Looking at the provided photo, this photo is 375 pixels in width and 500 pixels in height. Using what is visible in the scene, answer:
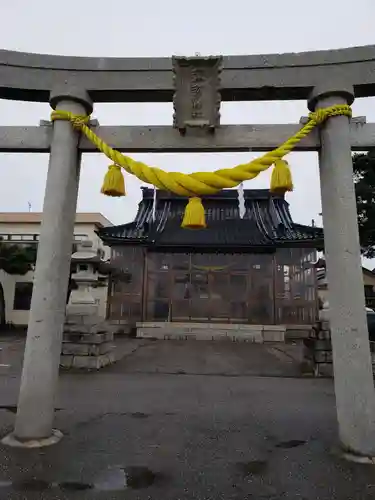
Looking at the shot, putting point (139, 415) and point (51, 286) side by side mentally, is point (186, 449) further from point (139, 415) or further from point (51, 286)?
point (51, 286)

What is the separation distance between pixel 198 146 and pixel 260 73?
1.09 metres

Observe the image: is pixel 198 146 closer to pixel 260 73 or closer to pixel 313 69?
pixel 260 73

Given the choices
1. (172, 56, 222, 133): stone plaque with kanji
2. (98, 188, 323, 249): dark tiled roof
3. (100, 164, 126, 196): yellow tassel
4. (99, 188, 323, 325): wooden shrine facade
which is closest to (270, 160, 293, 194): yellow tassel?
(172, 56, 222, 133): stone plaque with kanji

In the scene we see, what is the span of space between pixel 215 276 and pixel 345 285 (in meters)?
15.8

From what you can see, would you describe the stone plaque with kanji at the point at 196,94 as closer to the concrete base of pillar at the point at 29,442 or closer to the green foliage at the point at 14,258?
the concrete base of pillar at the point at 29,442

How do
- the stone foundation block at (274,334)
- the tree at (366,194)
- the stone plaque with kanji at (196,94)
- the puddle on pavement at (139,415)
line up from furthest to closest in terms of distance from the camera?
the stone foundation block at (274,334) → the tree at (366,194) → the puddle on pavement at (139,415) → the stone plaque with kanji at (196,94)

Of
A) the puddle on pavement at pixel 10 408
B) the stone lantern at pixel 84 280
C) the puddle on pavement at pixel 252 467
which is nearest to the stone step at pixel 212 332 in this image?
the stone lantern at pixel 84 280

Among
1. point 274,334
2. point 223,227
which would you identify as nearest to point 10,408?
point 274,334

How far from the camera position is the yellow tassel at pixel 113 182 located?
3992mm

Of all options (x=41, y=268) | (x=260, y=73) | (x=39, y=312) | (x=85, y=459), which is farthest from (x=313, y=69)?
(x=85, y=459)

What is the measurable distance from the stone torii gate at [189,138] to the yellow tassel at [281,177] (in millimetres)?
320

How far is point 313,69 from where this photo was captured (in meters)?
3.98

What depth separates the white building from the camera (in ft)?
81.1

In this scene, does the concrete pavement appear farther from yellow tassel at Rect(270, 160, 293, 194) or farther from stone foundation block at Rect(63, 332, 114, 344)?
yellow tassel at Rect(270, 160, 293, 194)
